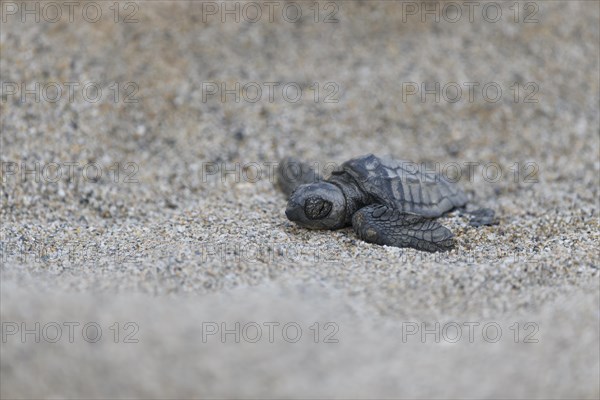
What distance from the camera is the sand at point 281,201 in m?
2.91

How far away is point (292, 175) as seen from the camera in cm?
505

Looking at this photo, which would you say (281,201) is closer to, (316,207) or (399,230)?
(316,207)

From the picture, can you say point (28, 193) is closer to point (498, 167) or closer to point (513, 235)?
point (513, 235)

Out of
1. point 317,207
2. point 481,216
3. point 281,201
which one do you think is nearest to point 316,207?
point 317,207

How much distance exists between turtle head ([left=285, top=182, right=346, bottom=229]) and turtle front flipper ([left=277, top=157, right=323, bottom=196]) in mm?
698

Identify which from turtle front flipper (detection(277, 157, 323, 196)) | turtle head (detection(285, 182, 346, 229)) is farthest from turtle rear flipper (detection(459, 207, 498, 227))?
turtle front flipper (detection(277, 157, 323, 196))

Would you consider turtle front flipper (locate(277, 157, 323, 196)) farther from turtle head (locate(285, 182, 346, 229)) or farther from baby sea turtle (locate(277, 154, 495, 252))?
turtle head (locate(285, 182, 346, 229))

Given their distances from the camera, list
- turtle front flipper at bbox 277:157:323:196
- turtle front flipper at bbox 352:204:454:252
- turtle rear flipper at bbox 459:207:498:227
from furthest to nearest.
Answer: turtle front flipper at bbox 277:157:323:196 → turtle rear flipper at bbox 459:207:498:227 → turtle front flipper at bbox 352:204:454:252

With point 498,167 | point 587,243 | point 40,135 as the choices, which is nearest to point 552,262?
point 587,243

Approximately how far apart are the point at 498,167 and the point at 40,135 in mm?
3569

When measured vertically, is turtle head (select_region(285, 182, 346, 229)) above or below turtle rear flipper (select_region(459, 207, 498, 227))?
above

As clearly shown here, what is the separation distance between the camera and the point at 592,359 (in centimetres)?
295

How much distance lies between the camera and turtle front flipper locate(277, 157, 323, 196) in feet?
16.4

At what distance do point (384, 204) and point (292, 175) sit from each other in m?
0.92
